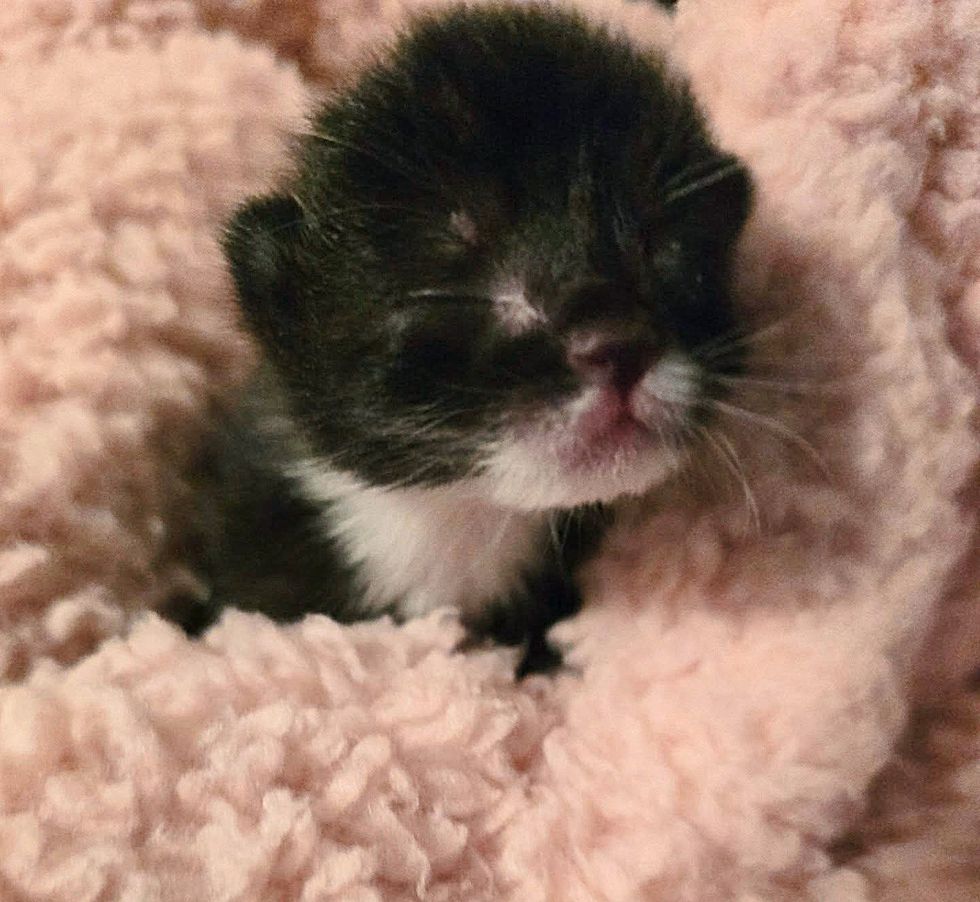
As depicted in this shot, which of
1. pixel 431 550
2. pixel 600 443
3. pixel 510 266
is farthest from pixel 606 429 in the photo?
pixel 431 550

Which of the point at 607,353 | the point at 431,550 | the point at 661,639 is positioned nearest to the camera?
the point at 607,353

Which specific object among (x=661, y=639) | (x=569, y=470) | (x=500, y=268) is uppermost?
(x=500, y=268)

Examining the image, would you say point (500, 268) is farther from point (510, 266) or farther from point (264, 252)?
point (264, 252)

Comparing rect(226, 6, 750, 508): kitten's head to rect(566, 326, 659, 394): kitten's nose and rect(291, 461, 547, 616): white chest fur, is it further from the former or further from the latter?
rect(291, 461, 547, 616): white chest fur

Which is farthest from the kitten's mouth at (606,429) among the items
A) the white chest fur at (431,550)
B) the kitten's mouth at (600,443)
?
the white chest fur at (431,550)

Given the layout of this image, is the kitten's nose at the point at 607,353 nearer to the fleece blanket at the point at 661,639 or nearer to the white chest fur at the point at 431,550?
the fleece blanket at the point at 661,639
